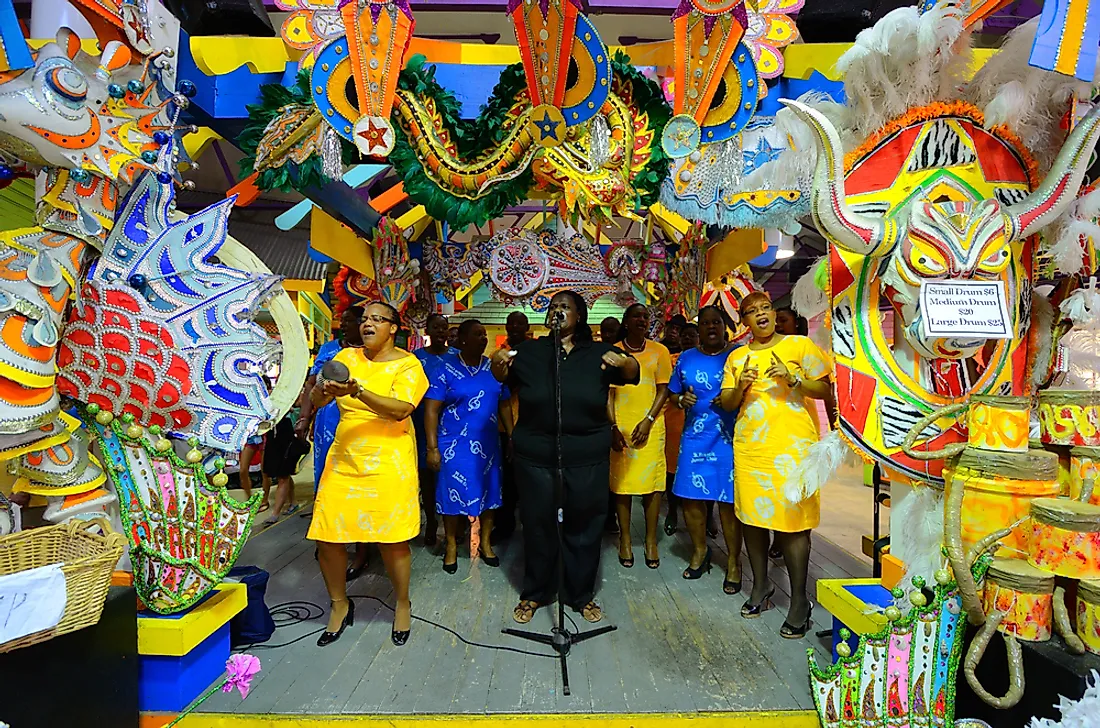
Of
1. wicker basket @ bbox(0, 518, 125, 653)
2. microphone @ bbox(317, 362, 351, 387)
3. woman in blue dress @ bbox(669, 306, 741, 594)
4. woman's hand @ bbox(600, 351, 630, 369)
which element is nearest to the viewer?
wicker basket @ bbox(0, 518, 125, 653)

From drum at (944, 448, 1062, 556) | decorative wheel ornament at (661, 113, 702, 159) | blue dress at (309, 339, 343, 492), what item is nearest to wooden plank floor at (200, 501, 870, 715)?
blue dress at (309, 339, 343, 492)

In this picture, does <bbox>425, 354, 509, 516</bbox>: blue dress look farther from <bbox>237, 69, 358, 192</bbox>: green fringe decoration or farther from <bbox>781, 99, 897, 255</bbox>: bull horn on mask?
<bbox>781, 99, 897, 255</bbox>: bull horn on mask

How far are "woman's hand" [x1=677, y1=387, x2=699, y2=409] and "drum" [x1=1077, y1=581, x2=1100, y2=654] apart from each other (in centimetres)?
196

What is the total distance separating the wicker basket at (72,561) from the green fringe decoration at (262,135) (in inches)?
57.8

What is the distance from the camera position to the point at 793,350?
2.66 metres

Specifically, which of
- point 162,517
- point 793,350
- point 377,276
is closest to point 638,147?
point 793,350

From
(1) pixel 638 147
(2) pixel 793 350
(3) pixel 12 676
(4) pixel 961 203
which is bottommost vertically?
(3) pixel 12 676

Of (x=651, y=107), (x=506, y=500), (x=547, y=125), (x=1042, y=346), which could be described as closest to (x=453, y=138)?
(x=547, y=125)

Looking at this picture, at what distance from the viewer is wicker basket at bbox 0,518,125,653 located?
170cm

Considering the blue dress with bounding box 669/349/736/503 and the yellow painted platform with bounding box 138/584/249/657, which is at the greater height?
the blue dress with bounding box 669/349/736/503

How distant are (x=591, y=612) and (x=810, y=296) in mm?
1742

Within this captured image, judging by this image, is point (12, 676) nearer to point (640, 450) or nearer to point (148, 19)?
point (148, 19)

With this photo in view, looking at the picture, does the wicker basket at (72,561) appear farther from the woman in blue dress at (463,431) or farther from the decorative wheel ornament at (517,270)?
the decorative wheel ornament at (517,270)

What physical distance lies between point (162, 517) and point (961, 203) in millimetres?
2911
